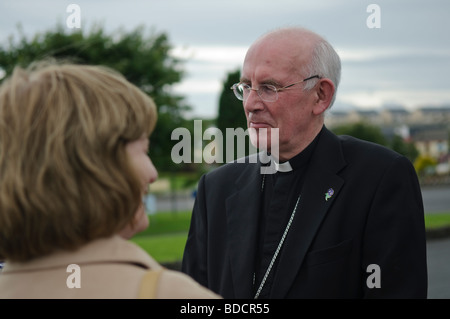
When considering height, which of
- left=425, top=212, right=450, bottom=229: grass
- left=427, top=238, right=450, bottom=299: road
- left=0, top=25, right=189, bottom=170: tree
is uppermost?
left=0, top=25, right=189, bottom=170: tree

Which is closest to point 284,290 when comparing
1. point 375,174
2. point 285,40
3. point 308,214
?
Answer: point 308,214

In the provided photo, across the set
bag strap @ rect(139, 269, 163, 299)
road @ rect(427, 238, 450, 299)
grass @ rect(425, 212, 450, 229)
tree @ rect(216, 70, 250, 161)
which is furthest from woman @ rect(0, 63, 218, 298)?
tree @ rect(216, 70, 250, 161)

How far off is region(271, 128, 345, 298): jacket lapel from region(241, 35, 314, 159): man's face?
0.14 meters

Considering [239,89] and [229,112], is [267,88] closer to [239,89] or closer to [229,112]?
[239,89]

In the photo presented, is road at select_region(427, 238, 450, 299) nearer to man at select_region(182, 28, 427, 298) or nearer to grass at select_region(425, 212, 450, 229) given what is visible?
grass at select_region(425, 212, 450, 229)

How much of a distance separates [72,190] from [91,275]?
22cm

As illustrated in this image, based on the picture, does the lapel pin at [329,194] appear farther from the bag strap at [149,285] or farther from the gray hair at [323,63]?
the bag strap at [149,285]

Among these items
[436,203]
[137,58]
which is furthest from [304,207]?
[436,203]

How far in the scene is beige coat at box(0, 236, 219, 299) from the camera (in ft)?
4.70

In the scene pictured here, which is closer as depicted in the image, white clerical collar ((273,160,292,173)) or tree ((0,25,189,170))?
white clerical collar ((273,160,292,173))

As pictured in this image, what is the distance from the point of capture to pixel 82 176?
1430 millimetres

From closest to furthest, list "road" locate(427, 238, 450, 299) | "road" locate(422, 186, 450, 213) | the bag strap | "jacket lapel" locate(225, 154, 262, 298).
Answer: the bag strap, "jacket lapel" locate(225, 154, 262, 298), "road" locate(427, 238, 450, 299), "road" locate(422, 186, 450, 213)

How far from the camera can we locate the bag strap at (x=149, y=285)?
1.39 meters

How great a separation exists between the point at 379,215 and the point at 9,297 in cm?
157
